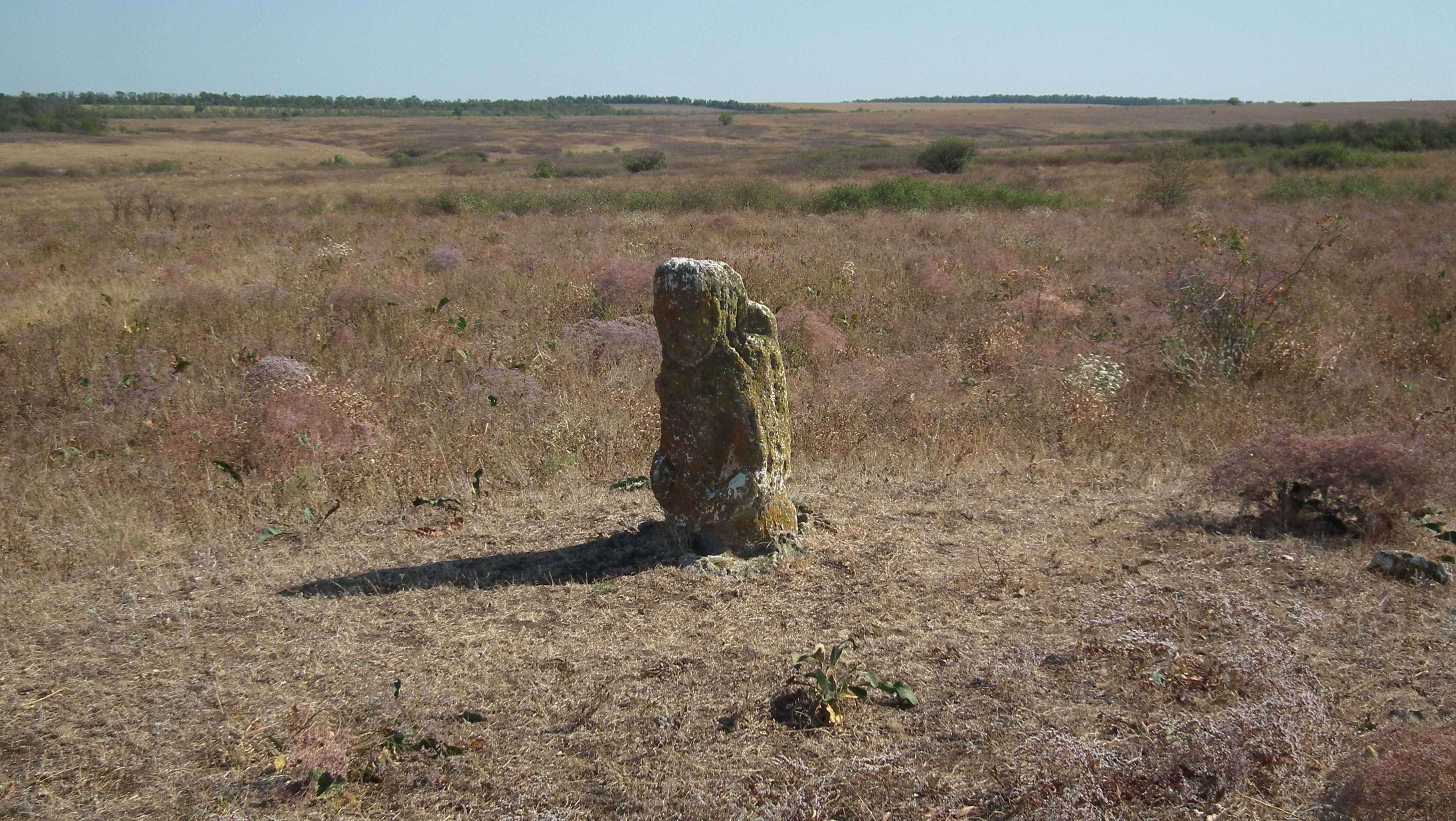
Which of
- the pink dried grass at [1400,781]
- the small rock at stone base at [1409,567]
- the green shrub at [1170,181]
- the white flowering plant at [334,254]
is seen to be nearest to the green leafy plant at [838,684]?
the pink dried grass at [1400,781]

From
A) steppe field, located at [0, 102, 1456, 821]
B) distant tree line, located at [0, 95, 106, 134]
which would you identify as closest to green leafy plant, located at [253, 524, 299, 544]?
steppe field, located at [0, 102, 1456, 821]

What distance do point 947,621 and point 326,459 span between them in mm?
4855

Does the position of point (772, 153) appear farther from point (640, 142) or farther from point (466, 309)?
point (466, 309)

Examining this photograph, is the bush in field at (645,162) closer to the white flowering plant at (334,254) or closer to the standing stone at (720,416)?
→ the white flowering plant at (334,254)

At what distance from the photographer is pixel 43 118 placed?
250ft

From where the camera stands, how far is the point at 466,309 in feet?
40.0

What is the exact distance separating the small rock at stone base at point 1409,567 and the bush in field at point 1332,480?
0.37 m

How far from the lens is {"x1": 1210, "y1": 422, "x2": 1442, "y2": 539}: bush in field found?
4988mm

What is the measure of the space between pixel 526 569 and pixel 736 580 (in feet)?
3.80

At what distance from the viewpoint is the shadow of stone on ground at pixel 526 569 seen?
16.0 feet

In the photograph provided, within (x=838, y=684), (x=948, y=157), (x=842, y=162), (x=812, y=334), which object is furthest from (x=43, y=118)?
(x=838, y=684)

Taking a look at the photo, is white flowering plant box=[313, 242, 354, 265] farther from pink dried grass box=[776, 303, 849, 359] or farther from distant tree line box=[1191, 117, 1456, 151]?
distant tree line box=[1191, 117, 1456, 151]

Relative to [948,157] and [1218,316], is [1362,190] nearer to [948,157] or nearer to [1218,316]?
[948,157]

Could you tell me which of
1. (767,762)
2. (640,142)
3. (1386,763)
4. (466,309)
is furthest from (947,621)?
(640,142)
